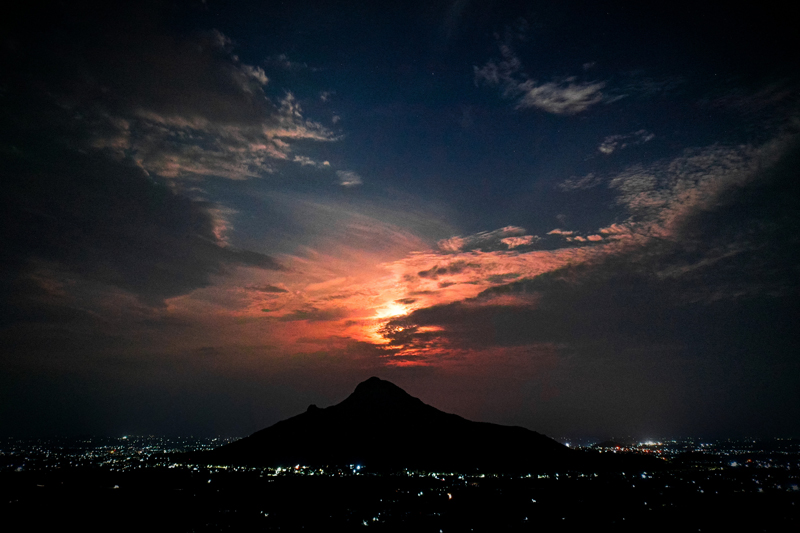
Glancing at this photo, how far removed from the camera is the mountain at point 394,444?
163 metres

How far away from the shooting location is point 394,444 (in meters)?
172

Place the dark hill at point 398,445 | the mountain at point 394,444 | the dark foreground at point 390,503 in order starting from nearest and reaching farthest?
the dark foreground at point 390,503
the dark hill at point 398,445
the mountain at point 394,444

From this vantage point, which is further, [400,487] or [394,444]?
[394,444]

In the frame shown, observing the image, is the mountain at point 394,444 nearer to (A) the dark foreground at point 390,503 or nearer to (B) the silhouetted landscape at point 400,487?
(B) the silhouetted landscape at point 400,487

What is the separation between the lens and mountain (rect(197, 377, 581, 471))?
163m

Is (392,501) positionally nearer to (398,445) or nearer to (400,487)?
(400,487)

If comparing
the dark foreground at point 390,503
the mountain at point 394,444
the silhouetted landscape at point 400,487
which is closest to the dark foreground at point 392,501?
the dark foreground at point 390,503

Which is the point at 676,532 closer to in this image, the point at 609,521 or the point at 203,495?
the point at 609,521

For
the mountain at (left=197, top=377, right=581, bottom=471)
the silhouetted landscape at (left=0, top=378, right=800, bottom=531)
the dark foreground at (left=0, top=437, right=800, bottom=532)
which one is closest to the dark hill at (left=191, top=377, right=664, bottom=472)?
the mountain at (left=197, top=377, right=581, bottom=471)

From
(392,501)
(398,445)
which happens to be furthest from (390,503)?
(398,445)

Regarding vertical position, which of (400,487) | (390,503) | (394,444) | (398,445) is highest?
(394,444)

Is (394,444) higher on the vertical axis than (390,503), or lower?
higher

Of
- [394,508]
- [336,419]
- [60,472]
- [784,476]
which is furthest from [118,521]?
[784,476]

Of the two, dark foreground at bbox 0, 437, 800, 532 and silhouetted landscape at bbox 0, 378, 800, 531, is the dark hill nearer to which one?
silhouetted landscape at bbox 0, 378, 800, 531
